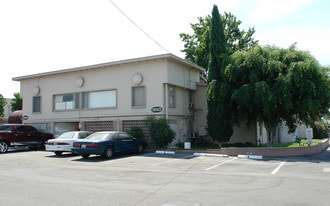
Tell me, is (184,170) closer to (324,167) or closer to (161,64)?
(324,167)

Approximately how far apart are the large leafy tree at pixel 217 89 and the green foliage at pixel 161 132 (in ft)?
10.7

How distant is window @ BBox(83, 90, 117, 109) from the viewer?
22688mm

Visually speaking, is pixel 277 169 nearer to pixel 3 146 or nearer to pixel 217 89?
pixel 217 89

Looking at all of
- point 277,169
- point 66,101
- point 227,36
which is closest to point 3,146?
point 66,101

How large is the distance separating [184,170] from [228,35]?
29.9 metres

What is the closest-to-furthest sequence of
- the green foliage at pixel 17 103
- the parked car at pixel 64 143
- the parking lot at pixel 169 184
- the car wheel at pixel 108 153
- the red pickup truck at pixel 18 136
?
the parking lot at pixel 169 184 < the car wheel at pixel 108 153 < the parked car at pixel 64 143 < the red pickup truck at pixel 18 136 < the green foliage at pixel 17 103

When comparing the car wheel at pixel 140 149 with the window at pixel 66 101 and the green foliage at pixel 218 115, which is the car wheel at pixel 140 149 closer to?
the green foliage at pixel 218 115

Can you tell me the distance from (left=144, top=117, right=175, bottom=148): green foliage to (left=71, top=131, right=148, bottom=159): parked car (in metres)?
1.62

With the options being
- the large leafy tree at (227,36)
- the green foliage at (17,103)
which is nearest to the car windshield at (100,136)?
the large leafy tree at (227,36)

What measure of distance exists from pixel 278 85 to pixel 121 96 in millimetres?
10732

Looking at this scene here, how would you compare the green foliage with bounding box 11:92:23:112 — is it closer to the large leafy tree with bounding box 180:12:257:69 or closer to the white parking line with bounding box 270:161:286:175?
the large leafy tree with bounding box 180:12:257:69

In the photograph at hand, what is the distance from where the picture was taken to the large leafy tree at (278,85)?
655 inches

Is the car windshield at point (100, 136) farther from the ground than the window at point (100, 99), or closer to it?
closer to it

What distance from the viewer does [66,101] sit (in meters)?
25.2
